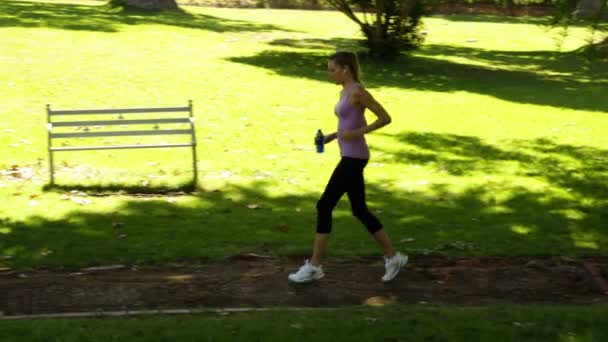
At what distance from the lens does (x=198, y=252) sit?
364 inches

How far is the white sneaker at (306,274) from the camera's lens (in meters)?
8.02

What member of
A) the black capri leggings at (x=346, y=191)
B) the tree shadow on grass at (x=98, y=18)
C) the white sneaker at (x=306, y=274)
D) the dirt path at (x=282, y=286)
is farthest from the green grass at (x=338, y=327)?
the tree shadow on grass at (x=98, y=18)

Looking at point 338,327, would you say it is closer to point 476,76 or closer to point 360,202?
point 360,202

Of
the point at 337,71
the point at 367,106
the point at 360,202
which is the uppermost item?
the point at 337,71

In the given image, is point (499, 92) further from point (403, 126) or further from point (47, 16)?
point (47, 16)

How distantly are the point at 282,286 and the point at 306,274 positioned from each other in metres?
0.23

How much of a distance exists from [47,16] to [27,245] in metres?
22.1

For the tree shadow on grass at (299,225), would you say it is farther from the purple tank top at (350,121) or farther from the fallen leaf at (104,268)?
the purple tank top at (350,121)

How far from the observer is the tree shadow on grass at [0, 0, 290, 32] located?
28.5 m

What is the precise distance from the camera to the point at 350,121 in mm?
7664

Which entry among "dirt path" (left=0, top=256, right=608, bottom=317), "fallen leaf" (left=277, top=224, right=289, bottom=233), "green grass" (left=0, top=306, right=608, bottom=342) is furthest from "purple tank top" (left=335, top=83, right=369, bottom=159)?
"fallen leaf" (left=277, top=224, right=289, bottom=233)

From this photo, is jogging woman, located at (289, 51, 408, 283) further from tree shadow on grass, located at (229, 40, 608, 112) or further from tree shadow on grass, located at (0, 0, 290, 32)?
tree shadow on grass, located at (0, 0, 290, 32)

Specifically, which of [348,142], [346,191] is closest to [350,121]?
[348,142]

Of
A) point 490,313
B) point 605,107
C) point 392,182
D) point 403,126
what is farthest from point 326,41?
point 490,313
